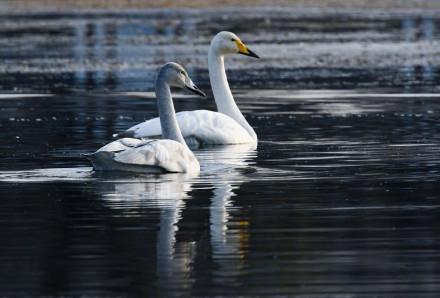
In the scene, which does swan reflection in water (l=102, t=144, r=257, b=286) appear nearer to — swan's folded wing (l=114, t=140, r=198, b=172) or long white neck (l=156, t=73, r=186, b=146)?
swan's folded wing (l=114, t=140, r=198, b=172)

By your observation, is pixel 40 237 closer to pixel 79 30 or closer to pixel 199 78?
pixel 199 78

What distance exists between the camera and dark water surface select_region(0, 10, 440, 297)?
8.86 meters

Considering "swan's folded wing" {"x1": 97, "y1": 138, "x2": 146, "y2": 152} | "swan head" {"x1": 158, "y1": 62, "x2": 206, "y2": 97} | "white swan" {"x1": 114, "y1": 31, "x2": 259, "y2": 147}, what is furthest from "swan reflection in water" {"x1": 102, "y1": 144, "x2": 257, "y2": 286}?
"swan head" {"x1": 158, "y1": 62, "x2": 206, "y2": 97}

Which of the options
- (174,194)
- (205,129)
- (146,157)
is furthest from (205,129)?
(174,194)

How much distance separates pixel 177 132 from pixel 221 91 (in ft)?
15.8

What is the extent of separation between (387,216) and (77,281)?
326cm

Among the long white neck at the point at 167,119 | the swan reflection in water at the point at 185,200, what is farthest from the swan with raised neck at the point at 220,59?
the long white neck at the point at 167,119

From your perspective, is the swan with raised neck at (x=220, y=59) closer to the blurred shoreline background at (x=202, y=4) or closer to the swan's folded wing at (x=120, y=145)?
the swan's folded wing at (x=120, y=145)

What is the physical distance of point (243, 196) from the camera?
12.6m

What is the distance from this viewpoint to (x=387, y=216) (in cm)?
1130

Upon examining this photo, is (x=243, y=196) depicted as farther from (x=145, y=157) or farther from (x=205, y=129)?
(x=205, y=129)

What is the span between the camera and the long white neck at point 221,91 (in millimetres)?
19250

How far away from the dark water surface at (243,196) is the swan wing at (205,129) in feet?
1.46

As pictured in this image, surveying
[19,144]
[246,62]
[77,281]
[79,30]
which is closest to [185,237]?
[77,281]
